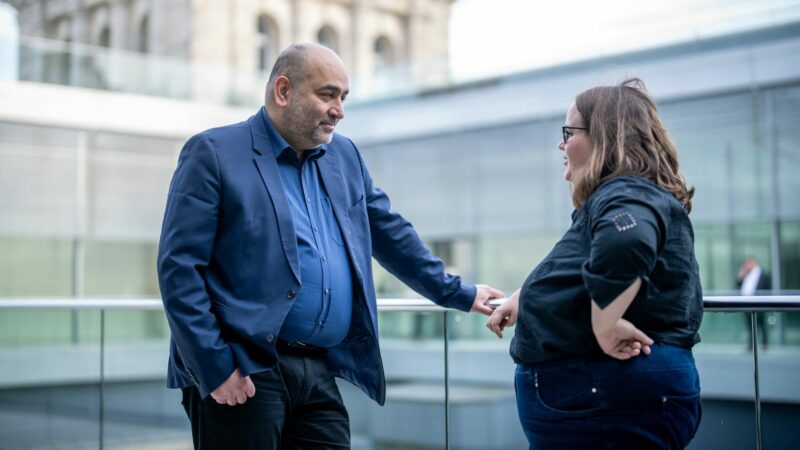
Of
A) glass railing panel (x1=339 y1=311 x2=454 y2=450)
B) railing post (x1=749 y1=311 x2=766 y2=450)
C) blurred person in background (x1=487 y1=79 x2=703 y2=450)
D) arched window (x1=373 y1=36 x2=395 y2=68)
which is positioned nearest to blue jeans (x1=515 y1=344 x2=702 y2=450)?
blurred person in background (x1=487 y1=79 x2=703 y2=450)

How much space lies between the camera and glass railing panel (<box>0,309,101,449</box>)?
22.7 feet

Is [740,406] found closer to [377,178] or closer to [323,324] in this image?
[323,324]

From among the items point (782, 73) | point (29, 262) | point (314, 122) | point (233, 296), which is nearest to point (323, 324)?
point (233, 296)

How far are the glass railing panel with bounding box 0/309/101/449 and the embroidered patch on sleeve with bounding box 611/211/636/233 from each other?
4.81 meters

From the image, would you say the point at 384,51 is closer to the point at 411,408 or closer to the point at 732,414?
the point at 411,408

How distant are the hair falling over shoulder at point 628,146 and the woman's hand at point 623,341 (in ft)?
1.24

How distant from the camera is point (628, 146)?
8.75 ft

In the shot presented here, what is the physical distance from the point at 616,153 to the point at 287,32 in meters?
40.7

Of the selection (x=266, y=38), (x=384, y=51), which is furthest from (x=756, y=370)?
(x=384, y=51)

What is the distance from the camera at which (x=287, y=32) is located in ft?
139

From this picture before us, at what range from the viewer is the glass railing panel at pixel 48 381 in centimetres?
692

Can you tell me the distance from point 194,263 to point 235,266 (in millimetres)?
133

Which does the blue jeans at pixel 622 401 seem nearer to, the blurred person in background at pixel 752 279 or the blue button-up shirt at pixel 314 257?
the blue button-up shirt at pixel 314 257

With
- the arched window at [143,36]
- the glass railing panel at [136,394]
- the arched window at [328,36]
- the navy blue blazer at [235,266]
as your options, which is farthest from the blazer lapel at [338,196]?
the arched window at [328,36]
